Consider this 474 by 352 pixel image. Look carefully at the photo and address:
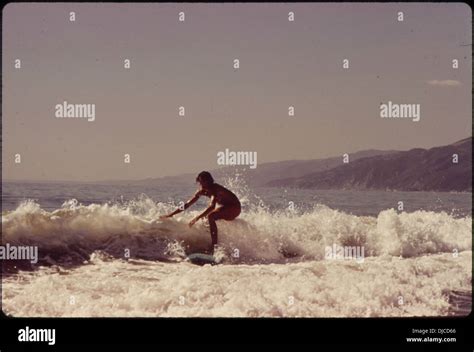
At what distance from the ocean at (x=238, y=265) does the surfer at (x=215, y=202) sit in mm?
425

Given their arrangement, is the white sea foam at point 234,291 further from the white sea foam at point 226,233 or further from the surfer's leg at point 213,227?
the surfer's leg at point 213,227

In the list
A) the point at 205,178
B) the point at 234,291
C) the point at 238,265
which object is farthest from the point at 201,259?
the point at 234,291

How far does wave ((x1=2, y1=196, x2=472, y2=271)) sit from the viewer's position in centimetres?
1079

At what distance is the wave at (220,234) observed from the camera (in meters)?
10.8
